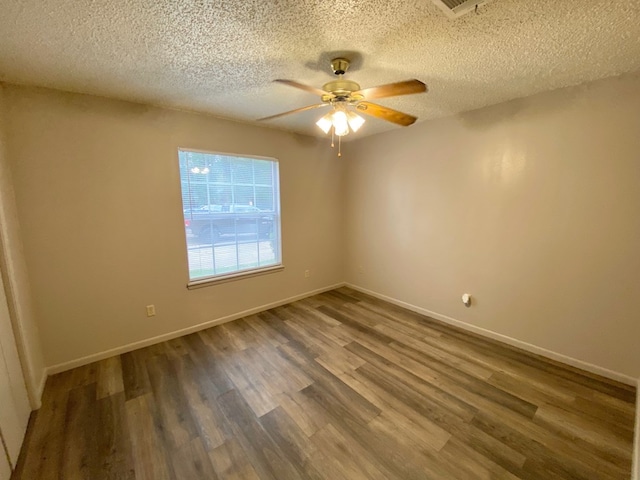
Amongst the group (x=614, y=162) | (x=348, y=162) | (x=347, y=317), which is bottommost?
(x=347, y=317)

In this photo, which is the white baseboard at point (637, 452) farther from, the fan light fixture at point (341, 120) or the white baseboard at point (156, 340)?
the white baseboard at point (156, 340)

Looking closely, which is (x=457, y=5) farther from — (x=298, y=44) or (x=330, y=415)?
(x=330, y=415)

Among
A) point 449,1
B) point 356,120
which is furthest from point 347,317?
point 449,1

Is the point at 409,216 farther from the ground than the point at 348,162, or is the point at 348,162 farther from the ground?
the point at 348,162

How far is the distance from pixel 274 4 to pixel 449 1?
0.80 meters

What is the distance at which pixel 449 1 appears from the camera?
3.84 feet

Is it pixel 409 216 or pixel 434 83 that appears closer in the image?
pixel 434 83

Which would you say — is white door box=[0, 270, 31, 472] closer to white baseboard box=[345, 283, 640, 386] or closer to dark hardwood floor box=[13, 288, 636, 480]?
dark hardwood floor box=[13, 288, 636, 480]

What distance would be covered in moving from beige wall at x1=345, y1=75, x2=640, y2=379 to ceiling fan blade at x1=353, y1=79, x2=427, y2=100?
1.62 m

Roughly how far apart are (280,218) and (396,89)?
7.60 feet

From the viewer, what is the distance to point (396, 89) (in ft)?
4.92

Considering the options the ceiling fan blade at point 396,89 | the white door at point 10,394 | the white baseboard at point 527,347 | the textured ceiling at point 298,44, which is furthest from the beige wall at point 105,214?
the white baseboard at point 527,347

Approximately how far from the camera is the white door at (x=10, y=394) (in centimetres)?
141

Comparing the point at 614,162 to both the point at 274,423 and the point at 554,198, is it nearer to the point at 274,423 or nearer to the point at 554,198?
the point at 554,198
